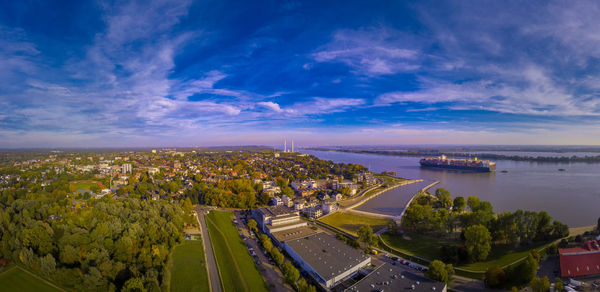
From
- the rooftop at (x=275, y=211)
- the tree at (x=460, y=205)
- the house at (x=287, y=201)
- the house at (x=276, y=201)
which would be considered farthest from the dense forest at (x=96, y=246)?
the tree at (x=460, y=205)

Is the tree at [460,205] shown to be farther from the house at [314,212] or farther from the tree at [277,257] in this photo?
the tree at [277,257]

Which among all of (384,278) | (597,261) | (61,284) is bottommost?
(61,284)

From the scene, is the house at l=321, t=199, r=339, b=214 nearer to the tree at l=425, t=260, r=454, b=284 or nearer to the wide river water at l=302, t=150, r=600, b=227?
the wide river water at l=302, t=150, r=600, b=227

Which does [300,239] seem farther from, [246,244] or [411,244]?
[411,244]

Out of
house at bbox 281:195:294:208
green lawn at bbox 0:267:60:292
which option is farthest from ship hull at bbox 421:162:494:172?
green lawn at bbox 0:267:60:292

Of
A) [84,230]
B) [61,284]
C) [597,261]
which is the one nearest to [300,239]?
[61,284]

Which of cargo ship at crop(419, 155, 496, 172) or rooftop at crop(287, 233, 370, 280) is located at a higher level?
cargo ship at crop(419, 155, 496, 172)

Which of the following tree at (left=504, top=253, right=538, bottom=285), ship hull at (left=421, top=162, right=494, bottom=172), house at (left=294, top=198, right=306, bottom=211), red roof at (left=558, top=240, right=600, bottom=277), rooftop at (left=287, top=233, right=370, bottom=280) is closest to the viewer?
tree at (left=504, top=253, right=538, bottom=285)

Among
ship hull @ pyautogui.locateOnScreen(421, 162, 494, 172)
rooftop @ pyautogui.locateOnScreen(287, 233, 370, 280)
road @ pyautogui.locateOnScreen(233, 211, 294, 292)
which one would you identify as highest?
ship hull @ pyautogui.locateOnScreen(421, 162, 494, 172)
